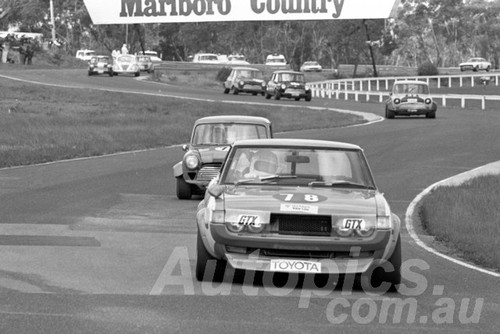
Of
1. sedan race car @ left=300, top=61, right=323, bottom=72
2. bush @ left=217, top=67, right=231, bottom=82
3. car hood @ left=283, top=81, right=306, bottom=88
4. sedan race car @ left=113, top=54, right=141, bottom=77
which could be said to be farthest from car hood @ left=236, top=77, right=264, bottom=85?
sedan race car @ left=300, top=61, right=323, bottom=72

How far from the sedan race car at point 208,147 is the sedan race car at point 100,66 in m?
59.8

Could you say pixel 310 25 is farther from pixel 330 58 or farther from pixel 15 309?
pixel 15 309

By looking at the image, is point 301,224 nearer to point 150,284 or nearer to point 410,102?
point 150,284

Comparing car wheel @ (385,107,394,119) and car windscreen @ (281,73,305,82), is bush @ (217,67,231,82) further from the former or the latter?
car wheel @ (385,107,394,119)

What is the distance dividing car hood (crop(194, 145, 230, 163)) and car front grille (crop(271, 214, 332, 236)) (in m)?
7.83

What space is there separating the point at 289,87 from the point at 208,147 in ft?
139

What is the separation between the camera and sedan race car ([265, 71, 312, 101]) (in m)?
60.5

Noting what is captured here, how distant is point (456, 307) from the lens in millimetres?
9539

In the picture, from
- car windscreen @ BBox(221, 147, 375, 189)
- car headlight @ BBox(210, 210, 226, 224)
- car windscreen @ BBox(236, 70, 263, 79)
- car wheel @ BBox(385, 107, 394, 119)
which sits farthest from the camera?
car windscreen @ BBox(236, 70, 263, 79)

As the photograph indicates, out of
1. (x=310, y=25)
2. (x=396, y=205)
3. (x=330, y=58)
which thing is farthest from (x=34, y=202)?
(x=330, y=58)

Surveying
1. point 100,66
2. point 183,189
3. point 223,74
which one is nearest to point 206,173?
point 183,189

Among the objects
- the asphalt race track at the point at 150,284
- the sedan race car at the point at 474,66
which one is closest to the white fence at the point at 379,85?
the sedan race car at the point at 474,66

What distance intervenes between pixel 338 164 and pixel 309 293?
1.82 metres

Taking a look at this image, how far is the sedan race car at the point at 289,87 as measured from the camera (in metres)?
60.5
